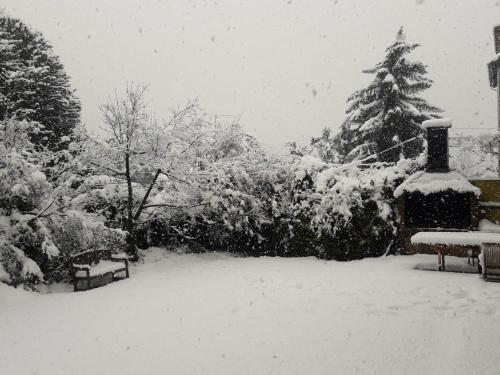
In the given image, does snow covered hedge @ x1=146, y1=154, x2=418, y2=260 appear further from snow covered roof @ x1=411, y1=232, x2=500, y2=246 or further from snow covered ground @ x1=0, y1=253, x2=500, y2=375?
snow covered ground @ x1=0, y1=253, x2=500, y2=375

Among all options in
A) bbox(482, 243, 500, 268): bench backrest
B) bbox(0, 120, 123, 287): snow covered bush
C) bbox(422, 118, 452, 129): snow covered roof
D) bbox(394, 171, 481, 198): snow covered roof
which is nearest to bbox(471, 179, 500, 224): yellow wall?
bbox(394, 171, 481, 198): snow covered roof

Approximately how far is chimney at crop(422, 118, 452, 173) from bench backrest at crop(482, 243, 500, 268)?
4266 millimetres

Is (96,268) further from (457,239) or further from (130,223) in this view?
(457,239)

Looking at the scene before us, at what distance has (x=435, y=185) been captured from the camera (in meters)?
10.8

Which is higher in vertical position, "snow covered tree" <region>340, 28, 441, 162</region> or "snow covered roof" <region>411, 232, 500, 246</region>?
"snow covered tree" <region>340, 28, 441, 162</region>

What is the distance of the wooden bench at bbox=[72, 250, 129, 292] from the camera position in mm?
8609

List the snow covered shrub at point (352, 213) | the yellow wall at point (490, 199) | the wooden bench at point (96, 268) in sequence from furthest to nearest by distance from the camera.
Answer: the yellow wall at point (490, 199) < the snow covered shrub at point (352, 213) < the wooden bench at point (96, 268)

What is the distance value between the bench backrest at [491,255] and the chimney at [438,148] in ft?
14.0

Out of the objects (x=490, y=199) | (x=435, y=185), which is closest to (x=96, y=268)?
(x=435, y=185)

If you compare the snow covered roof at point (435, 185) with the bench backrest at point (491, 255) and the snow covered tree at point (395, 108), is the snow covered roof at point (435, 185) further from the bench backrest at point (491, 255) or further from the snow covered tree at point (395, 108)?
the snow covered tree at point (395, 108)

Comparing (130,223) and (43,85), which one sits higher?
(43,85)

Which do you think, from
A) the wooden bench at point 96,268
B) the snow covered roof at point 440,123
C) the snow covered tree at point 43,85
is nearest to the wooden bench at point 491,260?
the snow covered roof at point 440,123

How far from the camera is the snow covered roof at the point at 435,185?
34.9ft

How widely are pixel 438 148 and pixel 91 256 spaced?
10291 mm
